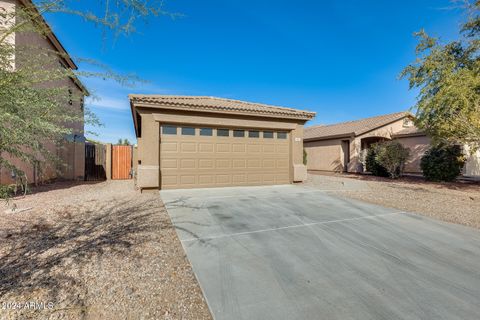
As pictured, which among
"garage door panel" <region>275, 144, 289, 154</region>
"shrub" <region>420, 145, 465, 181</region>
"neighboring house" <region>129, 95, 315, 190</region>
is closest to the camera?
"neighboring house" <region>129, 95, 315, 190</region>

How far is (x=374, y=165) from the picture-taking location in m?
14.5

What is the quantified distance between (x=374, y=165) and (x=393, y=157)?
192 cm

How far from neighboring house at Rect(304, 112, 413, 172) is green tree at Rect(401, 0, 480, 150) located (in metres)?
5.29

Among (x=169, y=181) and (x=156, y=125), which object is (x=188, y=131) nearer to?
(x=156, y=125)

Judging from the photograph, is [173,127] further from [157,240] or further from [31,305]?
[31,305]

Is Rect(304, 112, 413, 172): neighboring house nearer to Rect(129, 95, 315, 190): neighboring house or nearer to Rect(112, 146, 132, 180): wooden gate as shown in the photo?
Rect(129, 95, 315, 190): neighboring house

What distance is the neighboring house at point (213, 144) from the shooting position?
26.1 feet

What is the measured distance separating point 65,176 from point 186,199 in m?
8.59

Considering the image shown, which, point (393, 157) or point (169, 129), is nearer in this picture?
point (169, 129)

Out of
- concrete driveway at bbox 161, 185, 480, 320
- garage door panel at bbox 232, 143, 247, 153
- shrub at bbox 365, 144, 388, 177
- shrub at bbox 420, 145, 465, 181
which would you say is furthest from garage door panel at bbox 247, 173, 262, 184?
shrub at bbox 420, 145, 465, 181

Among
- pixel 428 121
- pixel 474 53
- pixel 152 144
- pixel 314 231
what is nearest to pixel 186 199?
pixel 152 144

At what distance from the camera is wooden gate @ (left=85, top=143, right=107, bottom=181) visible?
11.9 m

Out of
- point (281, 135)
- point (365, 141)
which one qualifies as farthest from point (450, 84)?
point (365, 141)

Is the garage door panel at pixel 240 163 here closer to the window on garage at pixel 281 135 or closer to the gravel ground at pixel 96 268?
the window on garage at pixel 281 135
